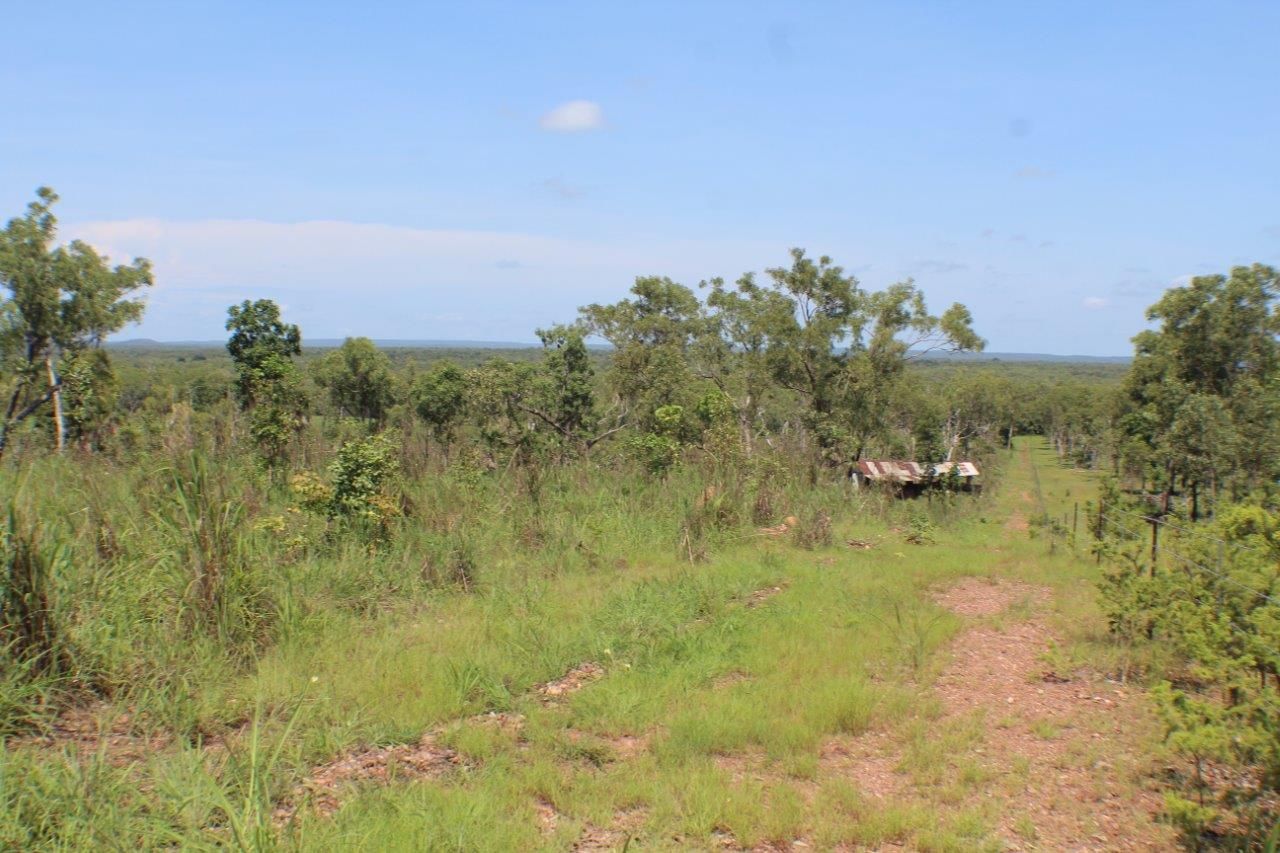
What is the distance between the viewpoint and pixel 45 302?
2141 cm

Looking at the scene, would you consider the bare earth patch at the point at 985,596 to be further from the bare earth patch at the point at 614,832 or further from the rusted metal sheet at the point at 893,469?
the rusted metal sheet at the point at 893,469

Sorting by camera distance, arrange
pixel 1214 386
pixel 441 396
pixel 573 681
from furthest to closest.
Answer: pixel 1214 386, pixel 441 396, pixel 573 681

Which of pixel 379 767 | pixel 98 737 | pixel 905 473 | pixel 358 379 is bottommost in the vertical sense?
pixel 905 473

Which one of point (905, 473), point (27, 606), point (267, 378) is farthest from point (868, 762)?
point (905, 473)

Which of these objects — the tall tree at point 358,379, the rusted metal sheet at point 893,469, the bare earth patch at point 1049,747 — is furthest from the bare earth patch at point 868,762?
the tall tree at point 358,379

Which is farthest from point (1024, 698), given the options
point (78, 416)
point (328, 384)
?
point (328, 384)

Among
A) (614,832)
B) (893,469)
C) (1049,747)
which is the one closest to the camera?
(614,832)

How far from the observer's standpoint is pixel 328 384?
127 feet

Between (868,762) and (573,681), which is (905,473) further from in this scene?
(868,762)

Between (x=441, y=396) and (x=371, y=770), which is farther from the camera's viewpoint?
(x=441, y=396)

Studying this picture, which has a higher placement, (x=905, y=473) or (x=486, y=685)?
(x=486, y=685)

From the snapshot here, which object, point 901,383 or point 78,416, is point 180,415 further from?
point 901,383

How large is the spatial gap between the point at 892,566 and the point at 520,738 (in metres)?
5.61

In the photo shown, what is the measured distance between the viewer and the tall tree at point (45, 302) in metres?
21.1
